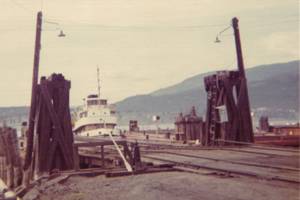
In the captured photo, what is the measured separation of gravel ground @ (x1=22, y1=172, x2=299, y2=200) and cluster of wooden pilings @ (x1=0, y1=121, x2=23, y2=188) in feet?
35.0

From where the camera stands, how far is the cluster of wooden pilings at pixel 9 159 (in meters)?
21.4

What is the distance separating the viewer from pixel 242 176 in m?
11.1

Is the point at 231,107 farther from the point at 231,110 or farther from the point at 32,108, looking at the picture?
the point at 32,108

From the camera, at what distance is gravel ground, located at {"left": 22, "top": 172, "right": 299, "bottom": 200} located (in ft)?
28.5

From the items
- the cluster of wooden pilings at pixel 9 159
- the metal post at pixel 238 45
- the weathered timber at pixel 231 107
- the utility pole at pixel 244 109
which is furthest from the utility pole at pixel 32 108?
the metal post at pixel 238 45

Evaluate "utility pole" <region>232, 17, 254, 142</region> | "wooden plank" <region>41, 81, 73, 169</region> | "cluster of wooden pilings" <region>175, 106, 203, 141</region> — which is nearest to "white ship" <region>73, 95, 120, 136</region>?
"cluster of wooden pilings" <region>175, 106, 203, 141</region>

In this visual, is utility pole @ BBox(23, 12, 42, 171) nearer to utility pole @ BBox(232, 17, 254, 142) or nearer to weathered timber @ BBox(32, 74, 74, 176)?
weathered timber @ BBox(32, 74, 74, 176)

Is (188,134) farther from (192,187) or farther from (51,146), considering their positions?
(192,187)

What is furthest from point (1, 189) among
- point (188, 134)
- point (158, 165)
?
point (188, 134)

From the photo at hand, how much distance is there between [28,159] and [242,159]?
31.5 ft

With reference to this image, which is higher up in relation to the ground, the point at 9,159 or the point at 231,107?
the point at 231,107

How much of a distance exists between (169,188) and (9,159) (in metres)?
14.9

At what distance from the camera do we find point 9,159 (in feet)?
70.4

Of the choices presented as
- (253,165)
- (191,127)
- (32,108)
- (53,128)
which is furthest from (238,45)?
(32,108)
